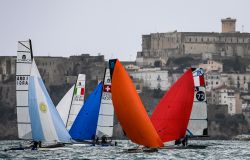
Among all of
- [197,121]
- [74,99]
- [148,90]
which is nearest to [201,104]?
[197,121]

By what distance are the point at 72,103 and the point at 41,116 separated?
1240cm

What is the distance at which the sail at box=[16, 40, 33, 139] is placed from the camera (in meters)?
47.3

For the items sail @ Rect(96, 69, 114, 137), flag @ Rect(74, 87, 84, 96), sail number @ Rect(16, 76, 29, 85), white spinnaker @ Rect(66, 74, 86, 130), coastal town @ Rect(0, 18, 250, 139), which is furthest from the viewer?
coastal town @ Rect(0, 18, 250, 139)

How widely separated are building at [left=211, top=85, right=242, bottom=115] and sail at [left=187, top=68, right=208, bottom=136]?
81.7 metres

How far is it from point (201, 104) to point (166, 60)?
368 ft

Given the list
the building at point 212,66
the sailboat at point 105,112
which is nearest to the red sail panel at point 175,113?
the sailboat at point 105,112

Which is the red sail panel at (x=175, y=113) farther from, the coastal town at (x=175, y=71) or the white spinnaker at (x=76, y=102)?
the coastal town at (x=175, y=71)

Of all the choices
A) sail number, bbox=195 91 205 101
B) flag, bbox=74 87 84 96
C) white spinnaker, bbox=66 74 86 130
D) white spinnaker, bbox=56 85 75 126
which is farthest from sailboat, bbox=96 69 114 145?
sail number, bbox=195 91 205 101

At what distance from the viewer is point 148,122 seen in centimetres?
4316

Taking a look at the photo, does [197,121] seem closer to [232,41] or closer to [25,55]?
[25,55]

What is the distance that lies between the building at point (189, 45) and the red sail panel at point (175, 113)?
110m

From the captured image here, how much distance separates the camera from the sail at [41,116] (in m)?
46.6

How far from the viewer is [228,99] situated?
13438 centimetres

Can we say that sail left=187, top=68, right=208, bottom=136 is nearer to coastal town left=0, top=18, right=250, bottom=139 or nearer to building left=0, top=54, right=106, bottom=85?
coastal town left=0, top=18, right=250, bottom=139
